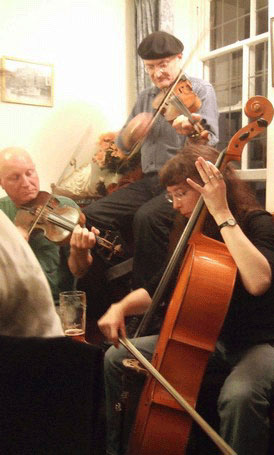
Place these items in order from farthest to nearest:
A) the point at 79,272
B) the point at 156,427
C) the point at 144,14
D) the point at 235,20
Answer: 1. the point at 235,20
2. the point at 144,14
3. the point at 79,272
4. the point at 156,427

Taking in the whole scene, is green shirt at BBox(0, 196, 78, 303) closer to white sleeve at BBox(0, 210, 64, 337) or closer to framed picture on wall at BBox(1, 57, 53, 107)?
framed picture on wall at BBox(1, 57, 53, 107)

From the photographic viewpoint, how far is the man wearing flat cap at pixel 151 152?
1.68 meters

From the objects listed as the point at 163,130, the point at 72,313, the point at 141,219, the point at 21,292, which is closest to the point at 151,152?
the point at 163,130

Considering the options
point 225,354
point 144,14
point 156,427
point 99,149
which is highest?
point 144,14

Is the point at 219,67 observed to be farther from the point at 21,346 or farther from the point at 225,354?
the point at 21,346

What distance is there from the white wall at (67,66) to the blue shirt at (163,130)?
159 mm

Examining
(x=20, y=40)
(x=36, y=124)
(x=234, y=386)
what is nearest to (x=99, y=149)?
(x=36, y=124)

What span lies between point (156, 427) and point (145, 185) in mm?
1039

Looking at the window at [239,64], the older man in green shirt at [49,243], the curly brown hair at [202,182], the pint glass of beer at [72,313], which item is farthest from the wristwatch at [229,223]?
the window at [239,64]

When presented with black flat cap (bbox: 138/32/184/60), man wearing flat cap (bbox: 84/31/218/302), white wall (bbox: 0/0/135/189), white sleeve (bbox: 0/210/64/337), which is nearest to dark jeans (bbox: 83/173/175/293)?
man wearing flat cap (bbox: 84/31/218/302)

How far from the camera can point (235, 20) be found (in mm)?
2000

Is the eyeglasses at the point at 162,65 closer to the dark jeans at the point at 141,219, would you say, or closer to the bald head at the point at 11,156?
the dark jeans at the point at 141,219

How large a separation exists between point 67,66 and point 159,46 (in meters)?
0.39

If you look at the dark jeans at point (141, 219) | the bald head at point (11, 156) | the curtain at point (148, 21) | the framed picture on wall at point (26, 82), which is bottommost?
the dark jeans at point (141, 219)
